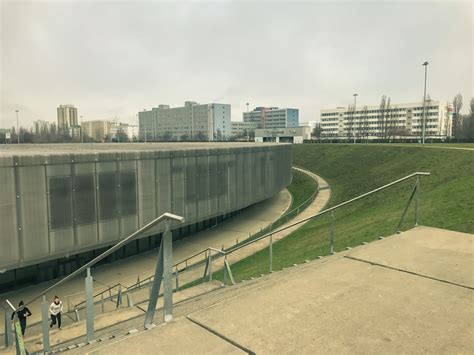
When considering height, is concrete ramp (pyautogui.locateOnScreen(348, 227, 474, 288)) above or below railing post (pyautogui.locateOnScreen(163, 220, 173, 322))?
below

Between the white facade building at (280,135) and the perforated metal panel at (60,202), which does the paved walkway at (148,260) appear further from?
the white facade building at (280,135)

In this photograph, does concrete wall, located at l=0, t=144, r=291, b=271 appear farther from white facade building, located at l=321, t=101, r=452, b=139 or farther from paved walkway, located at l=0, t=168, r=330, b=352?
white facade building, located at l=321, t=101, r=452, b=139

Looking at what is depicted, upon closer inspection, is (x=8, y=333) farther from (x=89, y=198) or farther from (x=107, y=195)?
(x=107, y=195)

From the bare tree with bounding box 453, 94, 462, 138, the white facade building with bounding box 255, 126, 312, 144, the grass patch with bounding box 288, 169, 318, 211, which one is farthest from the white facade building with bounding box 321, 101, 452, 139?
the grass patch with bounding box 288, 169, 318, 211

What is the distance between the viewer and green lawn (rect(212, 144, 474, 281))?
14.1 metres

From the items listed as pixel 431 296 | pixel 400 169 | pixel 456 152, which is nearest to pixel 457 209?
pixel 431 296

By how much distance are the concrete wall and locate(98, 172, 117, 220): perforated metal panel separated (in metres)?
0.05

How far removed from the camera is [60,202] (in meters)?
18.0

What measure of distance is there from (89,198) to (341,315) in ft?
52.9

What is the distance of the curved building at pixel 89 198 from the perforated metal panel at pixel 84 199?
0.15ft

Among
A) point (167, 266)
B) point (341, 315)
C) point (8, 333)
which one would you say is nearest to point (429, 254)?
point (341, 315)

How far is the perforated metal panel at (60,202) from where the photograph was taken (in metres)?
17.7

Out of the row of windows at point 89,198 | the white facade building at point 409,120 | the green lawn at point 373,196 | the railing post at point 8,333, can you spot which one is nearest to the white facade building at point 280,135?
the white facade building at point 409,120

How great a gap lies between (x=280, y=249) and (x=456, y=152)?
24.6 meters
